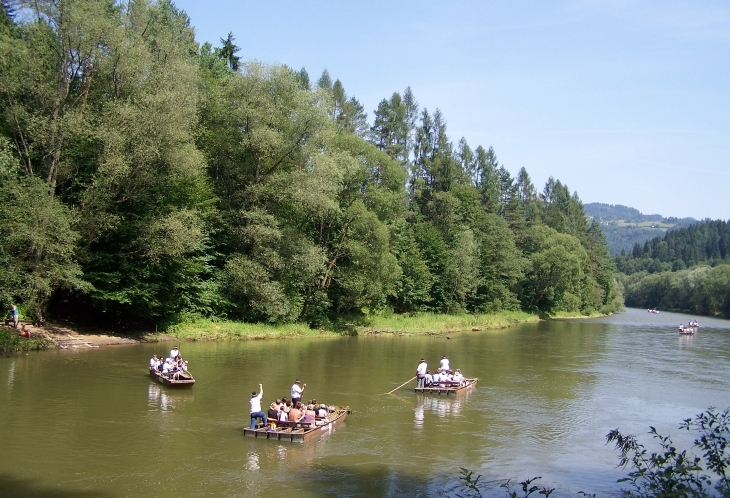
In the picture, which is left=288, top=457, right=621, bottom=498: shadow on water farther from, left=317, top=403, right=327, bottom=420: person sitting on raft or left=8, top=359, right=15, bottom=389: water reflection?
left=8, top=359, right=15, bottom=389: water reflection

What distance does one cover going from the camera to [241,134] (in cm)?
4931

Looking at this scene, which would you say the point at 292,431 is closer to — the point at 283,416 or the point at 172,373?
the point at 283,416

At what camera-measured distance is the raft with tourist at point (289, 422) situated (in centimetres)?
2120

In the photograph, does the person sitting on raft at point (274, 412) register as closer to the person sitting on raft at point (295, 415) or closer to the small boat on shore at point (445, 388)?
the person sitting on raft at point (295, 415)

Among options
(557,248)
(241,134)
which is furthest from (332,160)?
(557,248)

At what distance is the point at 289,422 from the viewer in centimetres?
2184

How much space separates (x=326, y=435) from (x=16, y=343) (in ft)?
66.6

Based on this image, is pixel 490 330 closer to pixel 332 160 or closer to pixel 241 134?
pixel 332 160

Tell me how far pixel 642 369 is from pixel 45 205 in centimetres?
3884

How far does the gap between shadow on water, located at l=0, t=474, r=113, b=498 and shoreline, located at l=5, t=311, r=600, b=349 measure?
831 inches

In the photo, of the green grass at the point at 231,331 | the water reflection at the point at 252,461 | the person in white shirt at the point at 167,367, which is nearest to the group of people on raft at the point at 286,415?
the water reflection at the point at 252,461

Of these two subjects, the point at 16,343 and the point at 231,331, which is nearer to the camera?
the point at 16,343

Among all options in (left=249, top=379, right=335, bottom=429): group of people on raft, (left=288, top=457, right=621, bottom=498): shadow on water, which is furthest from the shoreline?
(left=288, top=457, right=621, bottom=498): shadow on water

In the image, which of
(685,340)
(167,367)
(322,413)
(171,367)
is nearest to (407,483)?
(322,413)
